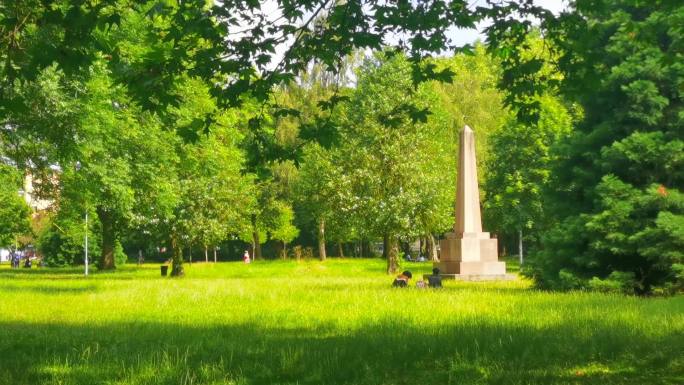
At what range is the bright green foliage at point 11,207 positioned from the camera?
26672mm

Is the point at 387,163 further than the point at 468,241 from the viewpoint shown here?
Yes

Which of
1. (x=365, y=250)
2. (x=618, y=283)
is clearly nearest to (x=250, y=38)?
(x=618, y=283)

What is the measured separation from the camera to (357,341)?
10250mm

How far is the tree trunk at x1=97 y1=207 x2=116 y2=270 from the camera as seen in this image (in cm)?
4059

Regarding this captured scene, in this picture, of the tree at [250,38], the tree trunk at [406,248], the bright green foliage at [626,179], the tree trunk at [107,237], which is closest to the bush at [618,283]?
the bright green foliage at [626,179]

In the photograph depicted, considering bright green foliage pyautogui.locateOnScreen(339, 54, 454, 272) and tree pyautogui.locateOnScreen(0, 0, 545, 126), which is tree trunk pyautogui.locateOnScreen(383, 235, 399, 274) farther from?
tree pyautogui.locateOnScreen(0, 0, 545, 126)

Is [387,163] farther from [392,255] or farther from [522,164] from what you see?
[522,164]

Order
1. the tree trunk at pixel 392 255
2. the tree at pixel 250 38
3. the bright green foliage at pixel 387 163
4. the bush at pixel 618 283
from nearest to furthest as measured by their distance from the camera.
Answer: the tree at pixel 250 38
the bush at pixel 618 283
the bright green foliage at pixel 387 163
the tree trunk at pixel 392 255

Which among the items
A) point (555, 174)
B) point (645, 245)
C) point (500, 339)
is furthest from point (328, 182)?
point (500, 339)

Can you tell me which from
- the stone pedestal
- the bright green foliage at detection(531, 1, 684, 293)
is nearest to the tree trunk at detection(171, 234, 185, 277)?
the stone pedestal

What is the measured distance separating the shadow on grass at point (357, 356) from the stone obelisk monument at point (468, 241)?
53.2ft

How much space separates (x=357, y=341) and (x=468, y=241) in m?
18.1

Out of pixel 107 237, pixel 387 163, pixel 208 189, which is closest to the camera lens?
pixel 387 163

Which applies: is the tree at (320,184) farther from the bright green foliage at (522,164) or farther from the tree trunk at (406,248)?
the tree trunk at (406,248)
